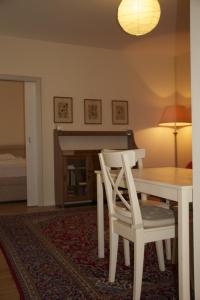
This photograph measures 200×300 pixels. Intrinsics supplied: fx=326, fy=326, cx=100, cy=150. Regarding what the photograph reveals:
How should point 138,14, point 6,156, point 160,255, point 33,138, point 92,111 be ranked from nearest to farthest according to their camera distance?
1. point 160,255
2. point 138,14
3. point 33,138
4. point 92,111
5. point 6,156

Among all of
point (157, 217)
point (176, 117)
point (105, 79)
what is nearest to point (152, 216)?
point (157, 217)

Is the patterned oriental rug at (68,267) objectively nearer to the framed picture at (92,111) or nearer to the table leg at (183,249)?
the table leg at (183,249)

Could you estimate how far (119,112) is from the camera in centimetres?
526

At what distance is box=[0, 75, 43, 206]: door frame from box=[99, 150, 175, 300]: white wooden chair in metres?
2.85

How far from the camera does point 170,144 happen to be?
5711 mm

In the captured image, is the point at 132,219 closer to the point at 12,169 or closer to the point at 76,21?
the point at 76,21

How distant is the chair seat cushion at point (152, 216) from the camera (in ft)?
6.11

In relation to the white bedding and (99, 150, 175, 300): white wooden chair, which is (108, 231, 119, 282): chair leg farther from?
the white bedding

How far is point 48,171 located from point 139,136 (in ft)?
5.37

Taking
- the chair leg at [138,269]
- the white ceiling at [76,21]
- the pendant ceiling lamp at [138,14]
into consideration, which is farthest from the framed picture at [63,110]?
the chair leg at [138,269]

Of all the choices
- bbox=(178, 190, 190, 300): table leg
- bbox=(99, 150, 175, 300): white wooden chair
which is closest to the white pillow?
bbox=(99, 150, 175, 300): white wooden chair

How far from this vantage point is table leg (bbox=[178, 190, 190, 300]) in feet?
5.31

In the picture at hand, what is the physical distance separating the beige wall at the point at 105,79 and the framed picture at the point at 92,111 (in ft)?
0.23

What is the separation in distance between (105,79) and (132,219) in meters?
3.66
